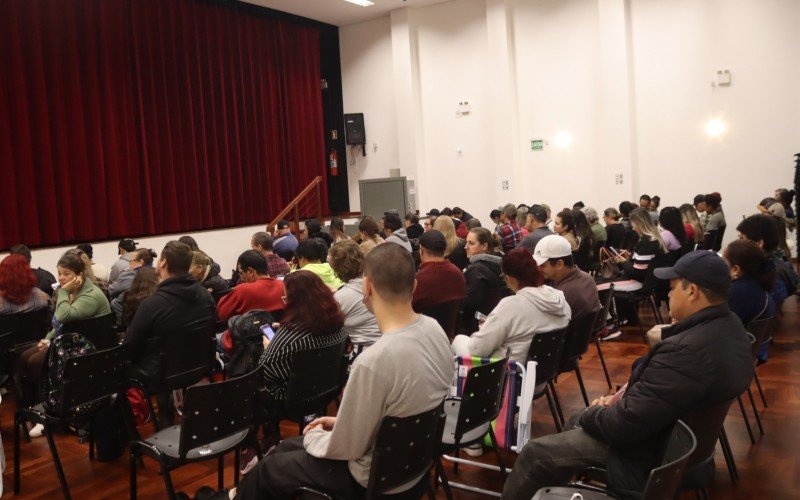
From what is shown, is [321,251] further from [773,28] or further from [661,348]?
[773,28]

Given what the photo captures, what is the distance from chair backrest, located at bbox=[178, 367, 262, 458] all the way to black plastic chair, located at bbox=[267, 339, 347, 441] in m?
0.36

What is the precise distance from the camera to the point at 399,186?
14180 mm

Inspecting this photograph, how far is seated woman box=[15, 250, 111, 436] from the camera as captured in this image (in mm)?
4605

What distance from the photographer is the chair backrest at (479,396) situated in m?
3.03

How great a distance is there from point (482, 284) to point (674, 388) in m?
3.09

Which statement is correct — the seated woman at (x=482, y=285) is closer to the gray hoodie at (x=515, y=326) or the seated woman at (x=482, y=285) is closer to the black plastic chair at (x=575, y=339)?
the black plastic chair at (x=575, y=339)

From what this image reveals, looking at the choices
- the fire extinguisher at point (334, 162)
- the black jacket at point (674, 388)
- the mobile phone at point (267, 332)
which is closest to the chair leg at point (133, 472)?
the mobile phone at point (267, 332)

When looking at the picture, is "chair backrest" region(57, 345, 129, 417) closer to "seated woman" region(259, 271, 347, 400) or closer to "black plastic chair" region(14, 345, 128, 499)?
"black plastic chair" region(14, 345, 128, 499)

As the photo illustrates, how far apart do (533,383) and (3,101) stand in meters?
9.47

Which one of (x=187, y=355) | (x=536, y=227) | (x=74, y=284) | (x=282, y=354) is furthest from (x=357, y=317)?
(x=536, y=227)

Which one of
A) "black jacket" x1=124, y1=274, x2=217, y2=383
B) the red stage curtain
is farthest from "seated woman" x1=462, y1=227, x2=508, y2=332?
the red stage curtain

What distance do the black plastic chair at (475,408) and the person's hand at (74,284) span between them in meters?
2.83

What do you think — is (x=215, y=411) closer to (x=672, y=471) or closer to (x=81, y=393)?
(x=81, y=393)

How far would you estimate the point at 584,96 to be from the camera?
1304cm
